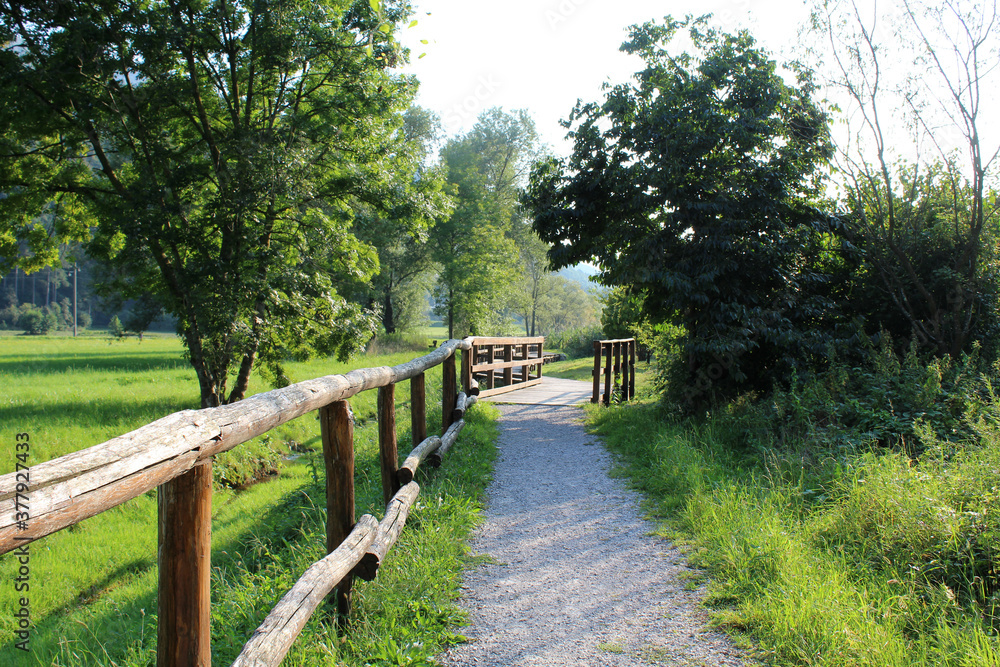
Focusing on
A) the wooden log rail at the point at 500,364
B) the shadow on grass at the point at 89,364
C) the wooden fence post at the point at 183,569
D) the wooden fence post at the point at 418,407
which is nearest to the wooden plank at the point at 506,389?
the wooden log rail at the point at 500,364

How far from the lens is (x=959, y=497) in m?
3.83

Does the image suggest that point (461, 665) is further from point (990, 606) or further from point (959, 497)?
point (959, 497)

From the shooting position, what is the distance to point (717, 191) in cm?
874

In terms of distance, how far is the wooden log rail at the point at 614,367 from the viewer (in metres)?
11.4

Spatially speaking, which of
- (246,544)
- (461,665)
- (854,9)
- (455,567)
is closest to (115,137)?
(246,544)

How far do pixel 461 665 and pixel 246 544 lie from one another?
327 centimetres

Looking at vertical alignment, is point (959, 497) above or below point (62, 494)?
below

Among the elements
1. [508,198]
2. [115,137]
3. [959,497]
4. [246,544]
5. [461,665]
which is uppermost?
[508,198]

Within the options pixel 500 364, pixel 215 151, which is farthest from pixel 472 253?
pixel 215 151

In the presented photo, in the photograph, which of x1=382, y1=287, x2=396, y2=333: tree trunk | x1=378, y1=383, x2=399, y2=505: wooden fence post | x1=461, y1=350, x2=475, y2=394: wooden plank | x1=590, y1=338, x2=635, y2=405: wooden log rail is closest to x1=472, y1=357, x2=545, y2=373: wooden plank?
x1=461, y1=350, x2=475, y2=394: wooden plank

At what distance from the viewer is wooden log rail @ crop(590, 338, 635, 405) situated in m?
11.4

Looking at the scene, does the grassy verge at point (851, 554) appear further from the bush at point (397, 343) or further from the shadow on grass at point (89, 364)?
the bush at point (397, 343)

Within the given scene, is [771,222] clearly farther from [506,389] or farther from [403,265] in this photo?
[403,265]

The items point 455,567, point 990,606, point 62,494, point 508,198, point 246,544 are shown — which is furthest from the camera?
point 508,198
